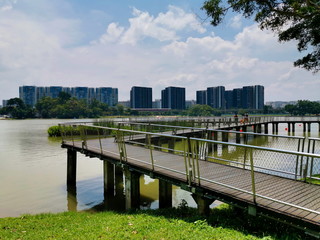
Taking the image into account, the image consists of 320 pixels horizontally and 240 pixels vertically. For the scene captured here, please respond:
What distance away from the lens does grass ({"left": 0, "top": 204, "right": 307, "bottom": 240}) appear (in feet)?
16.0

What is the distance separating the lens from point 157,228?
551 cm

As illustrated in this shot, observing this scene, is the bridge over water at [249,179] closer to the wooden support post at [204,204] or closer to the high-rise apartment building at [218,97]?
the wooden support post at [204,204]

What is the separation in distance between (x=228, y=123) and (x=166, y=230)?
26393 millimetres

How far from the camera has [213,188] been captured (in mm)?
5855

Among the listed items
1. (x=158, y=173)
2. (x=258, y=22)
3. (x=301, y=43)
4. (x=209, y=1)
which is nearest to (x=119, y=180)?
(x=158, y=173)

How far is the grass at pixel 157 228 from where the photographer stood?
488cm

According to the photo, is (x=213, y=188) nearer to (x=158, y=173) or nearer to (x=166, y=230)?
(x=166, y=230)

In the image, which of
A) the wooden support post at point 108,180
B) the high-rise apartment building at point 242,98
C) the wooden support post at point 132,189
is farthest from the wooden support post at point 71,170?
the high-rise apartment building at point 242,98

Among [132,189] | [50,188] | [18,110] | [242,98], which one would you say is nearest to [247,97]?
[242,98]

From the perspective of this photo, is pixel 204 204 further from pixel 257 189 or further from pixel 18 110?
pixel 18 110

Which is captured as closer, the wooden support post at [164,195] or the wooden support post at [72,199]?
the wooden support post at [164,195]

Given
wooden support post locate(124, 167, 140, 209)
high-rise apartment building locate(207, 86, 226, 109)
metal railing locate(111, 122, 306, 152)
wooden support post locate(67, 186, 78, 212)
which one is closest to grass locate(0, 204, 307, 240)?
wooden support post locate(124, 167, 140, 209)

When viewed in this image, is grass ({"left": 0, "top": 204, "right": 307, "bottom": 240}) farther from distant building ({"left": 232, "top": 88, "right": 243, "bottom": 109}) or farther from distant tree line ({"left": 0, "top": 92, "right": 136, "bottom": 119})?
distant building ({"left": 232, "top": 88, "right": 243, "bottom": 109})

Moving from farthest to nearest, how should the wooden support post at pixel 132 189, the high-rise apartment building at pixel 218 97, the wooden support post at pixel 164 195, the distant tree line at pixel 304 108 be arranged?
the high-rise apartment building at pixel 218 97 → the distant tree line at pixel 304 108 → the wooden support post at pixel 164 195 → the wooden support post at pixel 132 189
